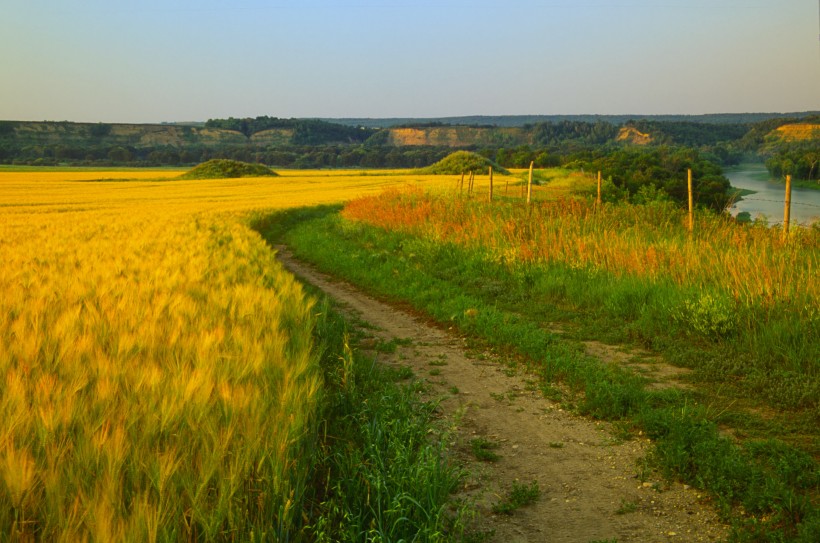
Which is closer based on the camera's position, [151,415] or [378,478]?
[151,415]

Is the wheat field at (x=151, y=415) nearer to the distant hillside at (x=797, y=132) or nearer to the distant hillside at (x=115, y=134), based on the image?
the distant hillside at (x=797, y=132)

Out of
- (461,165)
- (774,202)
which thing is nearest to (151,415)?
(774,202)

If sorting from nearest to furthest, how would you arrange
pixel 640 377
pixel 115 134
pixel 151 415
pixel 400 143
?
1. pixel 151 415
2. pixel 640 377
3. pixel 115 134
4. pixel 400 143

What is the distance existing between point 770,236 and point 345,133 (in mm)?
175629

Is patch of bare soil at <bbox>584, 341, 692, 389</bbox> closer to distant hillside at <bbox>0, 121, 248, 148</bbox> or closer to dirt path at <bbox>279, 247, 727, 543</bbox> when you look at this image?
dirt path at <bbox>279, 247, 727, 543</bbox>

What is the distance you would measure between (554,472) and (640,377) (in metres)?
2.55

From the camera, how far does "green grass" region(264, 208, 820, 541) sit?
442 centimetres

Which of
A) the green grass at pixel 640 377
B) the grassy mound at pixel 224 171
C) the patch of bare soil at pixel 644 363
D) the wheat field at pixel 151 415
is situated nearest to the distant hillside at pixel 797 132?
the grassy mound at pixel 224 171

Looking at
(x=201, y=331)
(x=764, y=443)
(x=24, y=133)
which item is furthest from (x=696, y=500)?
(x=24, y=133)

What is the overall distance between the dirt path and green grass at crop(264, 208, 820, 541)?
0.26m

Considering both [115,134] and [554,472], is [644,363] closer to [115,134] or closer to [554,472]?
[554,472]

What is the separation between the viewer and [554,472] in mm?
4852

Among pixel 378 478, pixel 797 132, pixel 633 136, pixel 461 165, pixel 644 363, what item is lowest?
pixel 644 363

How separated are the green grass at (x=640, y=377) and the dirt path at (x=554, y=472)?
264 mm
